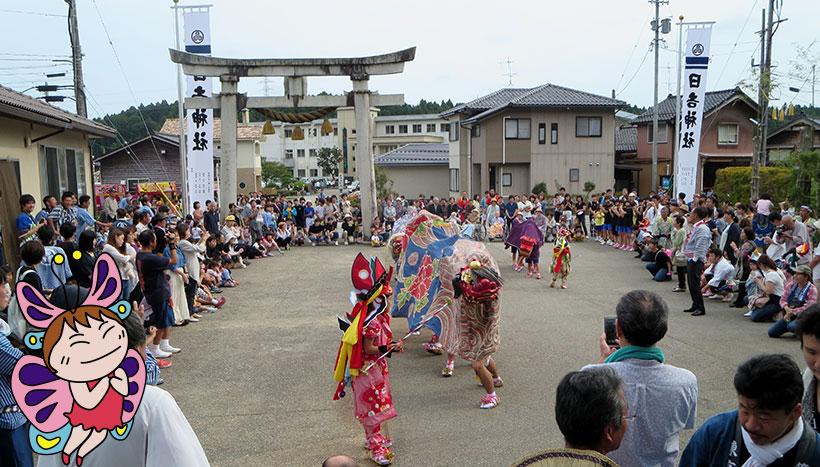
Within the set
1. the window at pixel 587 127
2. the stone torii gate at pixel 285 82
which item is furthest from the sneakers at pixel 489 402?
the window at pixel 587 127

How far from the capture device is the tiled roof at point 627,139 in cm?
3837

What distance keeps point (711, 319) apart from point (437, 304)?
5.31 m

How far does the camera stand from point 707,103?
33.1m

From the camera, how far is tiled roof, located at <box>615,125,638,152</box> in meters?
38.4

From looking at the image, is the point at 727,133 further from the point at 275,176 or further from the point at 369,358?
the point at 275,176

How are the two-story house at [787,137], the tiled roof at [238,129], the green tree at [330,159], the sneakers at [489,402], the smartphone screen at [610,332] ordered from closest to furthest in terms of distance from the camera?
the smartphone screen at [610,332] → the sneakers at [489,402] → the two-story house at [787,137] → the tiled roof at [238,129] → the green tree at [330,159]

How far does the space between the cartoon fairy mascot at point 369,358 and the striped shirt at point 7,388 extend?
237 centimetres

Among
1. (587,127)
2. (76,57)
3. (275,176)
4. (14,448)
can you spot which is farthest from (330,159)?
(14,448)

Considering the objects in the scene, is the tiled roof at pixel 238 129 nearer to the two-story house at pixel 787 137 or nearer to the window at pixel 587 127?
the window at pixel 587 127

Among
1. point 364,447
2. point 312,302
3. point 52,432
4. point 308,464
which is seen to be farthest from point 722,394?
point 312,302

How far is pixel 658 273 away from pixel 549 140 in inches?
774

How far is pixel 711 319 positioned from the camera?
33.5 ft

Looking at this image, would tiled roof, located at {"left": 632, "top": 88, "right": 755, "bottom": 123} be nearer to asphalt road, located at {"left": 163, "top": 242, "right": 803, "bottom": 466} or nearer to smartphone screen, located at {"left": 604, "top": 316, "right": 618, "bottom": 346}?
asphalt road, located at {"left": 163, "top": 242, "right": 803, "bottom": 466}

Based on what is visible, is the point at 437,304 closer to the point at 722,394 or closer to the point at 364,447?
the point at 364,447
